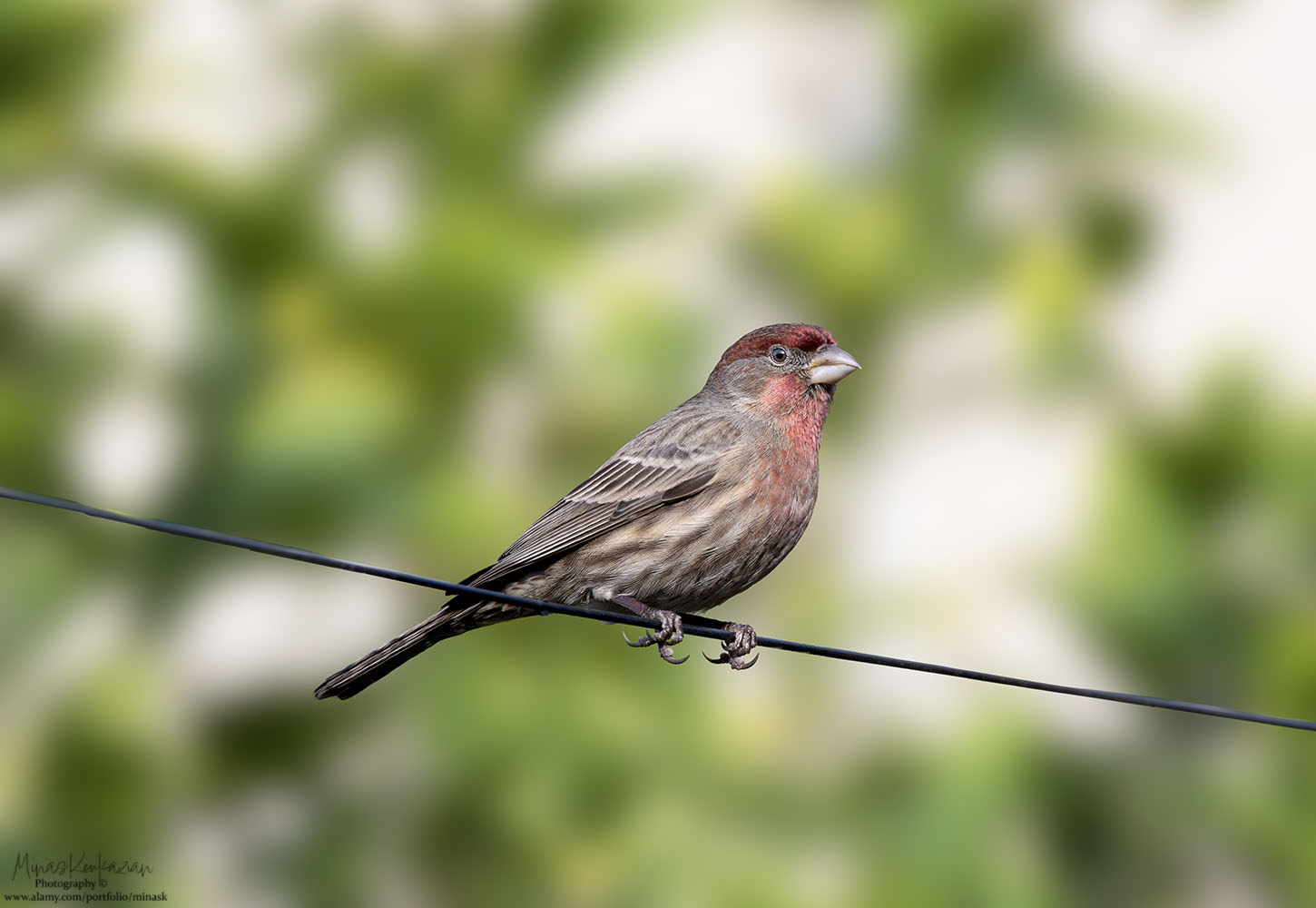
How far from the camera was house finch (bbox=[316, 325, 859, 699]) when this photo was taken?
6406 millimetres

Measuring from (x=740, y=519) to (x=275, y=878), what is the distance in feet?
12.4

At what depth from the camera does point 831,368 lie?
7.08 meters

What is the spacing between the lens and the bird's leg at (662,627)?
631 centimetres

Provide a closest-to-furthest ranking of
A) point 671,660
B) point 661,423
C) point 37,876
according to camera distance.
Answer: point 671,660 < point 661,423 < point 37,876

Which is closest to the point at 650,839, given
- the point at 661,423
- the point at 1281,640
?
the point at 661,423

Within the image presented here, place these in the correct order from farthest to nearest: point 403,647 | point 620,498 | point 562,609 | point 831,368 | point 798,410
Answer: point 831,368
point 798,410
point 620,498
point 403,647
point 562,609

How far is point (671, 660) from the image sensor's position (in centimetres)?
642

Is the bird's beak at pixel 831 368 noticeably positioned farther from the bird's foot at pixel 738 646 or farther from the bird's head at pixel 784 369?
the bird's foot at pixel 738 646

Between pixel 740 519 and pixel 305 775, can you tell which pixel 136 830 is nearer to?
pixel 305 775

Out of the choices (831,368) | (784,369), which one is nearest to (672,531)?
(784,369)

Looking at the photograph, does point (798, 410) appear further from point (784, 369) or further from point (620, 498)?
point (620, 498)

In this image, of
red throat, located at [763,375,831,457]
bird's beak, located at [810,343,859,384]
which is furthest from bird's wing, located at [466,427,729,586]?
bird's beak, located at [810,343,859,384]

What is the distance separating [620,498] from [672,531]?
375mm

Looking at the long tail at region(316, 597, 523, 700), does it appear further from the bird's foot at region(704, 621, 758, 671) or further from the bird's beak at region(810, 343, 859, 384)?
the bird's beak at region(810, 343, 859, 384)
